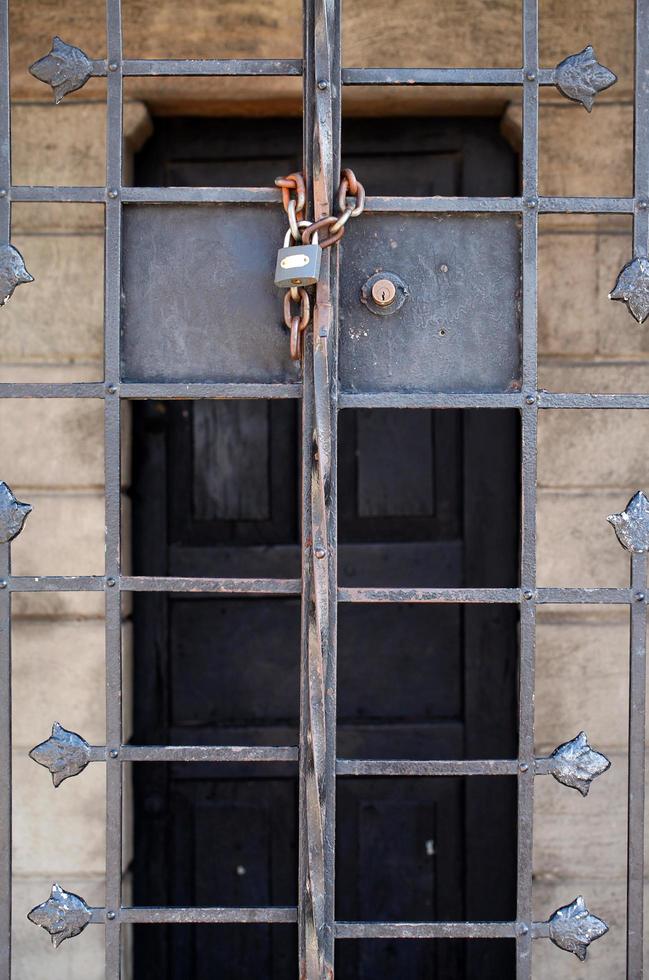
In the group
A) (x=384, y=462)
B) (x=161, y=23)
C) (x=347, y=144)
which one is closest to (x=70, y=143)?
(x=161, y=23)

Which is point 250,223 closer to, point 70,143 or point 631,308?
point 631,308

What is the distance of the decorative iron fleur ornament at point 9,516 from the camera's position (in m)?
1.75

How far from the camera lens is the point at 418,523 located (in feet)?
8.75

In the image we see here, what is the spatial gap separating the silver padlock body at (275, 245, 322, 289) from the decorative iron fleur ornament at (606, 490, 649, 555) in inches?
29.3

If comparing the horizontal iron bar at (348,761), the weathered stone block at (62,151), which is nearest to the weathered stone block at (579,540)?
the horizontal iron bar at (348,761)

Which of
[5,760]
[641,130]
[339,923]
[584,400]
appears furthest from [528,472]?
[5,760]

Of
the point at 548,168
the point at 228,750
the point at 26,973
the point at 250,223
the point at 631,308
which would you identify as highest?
the point at 548,168

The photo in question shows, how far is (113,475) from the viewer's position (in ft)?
5.93

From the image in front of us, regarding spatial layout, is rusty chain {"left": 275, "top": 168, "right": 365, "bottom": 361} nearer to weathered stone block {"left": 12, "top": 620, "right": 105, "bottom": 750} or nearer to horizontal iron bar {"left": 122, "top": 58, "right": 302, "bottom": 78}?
horizontal iron bar {"left": 122, "top": 58, "right": 302, "bottom": 78}

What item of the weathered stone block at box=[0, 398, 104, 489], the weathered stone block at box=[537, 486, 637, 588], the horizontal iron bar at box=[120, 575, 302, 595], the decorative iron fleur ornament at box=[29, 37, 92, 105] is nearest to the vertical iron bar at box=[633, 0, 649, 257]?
the weathered stone block at box=[537, 486, 637, 588]

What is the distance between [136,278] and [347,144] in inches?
41.4

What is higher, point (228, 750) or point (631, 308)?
point (631, 308)

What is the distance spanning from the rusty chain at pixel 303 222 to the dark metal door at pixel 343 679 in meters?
0.94

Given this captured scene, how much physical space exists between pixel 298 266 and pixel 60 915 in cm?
132
